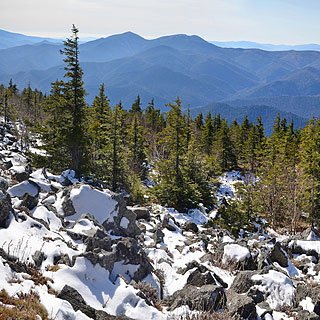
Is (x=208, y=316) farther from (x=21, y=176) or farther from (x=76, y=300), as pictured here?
(x=21, y=176)

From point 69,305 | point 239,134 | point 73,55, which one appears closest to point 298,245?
point 69,305

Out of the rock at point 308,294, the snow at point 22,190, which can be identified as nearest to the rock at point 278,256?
the rock at point 308,294

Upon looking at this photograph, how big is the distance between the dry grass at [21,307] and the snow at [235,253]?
28.1 feet

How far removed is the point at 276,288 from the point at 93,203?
734 centimetres

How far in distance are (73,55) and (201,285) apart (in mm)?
21101

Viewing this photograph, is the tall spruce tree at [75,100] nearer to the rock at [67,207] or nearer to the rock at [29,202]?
the rock at [67,207]

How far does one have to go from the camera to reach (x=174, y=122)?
2820 cm

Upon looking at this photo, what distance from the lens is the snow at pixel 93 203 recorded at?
13.8 meters

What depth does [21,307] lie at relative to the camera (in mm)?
6102

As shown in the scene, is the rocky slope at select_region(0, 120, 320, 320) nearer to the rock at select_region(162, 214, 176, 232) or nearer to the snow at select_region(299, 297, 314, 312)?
the snow at select_region(299, 297, 314, 312)

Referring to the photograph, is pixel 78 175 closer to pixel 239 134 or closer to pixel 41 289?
pixel 41 289

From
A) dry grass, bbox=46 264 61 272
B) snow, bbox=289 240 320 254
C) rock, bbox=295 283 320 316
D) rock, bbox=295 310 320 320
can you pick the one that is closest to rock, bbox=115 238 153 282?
dry grass, bbox=46 264 61 272

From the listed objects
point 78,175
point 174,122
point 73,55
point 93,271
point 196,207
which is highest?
point 73,55

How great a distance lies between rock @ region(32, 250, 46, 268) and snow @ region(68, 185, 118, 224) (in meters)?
4.79
